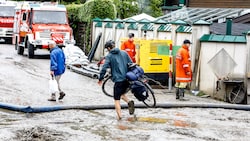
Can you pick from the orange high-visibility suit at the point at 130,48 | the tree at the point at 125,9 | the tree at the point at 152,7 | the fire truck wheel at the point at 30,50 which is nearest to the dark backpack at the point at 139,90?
the orange high-visibility suit at the point at 130,48

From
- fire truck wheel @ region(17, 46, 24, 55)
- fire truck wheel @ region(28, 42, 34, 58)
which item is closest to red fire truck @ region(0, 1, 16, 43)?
fire truck wheel @ region(17, 46, 24, 55)

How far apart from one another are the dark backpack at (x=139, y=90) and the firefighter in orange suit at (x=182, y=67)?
3.34m

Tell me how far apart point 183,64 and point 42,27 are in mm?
13947

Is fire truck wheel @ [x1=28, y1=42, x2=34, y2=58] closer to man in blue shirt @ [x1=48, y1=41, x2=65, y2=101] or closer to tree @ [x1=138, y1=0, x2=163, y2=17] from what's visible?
man in blue shirt @ [x1=48, y1=41, x2=65, y2=101]

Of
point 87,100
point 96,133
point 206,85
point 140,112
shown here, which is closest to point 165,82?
point 206,85

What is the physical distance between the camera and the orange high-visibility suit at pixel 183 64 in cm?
1579

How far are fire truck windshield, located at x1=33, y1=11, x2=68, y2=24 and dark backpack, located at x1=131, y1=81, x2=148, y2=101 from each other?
56.0 feet

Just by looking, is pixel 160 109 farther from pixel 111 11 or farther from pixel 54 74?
pixel 111 11

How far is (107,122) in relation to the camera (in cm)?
1194

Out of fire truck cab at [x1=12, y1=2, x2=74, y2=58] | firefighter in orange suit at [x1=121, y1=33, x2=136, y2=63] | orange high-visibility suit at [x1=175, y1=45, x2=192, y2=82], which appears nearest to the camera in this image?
orange high-visibility suit at [x1=175, y1=45, x2=192, y2=82]

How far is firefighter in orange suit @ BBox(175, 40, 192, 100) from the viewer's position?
15805 millimetres

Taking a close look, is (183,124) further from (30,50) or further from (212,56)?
(30,50)

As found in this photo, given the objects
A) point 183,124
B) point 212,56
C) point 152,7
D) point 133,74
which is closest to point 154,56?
point 212,56

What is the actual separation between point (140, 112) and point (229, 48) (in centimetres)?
486
